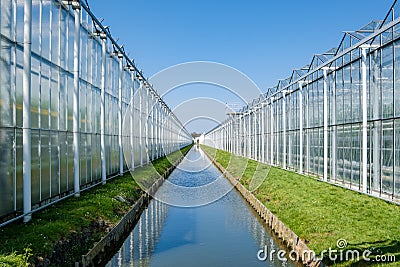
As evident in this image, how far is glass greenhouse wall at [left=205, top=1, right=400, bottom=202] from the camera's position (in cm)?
1664

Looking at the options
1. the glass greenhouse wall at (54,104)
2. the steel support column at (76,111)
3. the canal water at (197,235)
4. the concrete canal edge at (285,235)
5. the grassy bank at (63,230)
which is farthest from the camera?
the steel support column at (76,111)

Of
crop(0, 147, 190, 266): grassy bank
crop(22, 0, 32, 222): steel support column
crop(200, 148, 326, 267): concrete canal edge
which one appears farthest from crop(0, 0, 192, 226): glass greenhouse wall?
crop(200, 148, 326, 267): concrete canal edge

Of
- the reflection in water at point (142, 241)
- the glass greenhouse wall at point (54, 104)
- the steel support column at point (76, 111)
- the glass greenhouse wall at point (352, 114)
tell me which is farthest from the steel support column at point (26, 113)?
the glass greenhouse wall at point (352, 114)

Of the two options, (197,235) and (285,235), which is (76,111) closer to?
(197,235)

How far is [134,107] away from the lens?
35.7 meters

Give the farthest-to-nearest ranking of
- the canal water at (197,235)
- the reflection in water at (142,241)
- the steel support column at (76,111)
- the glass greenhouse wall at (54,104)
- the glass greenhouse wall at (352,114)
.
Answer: the steel support column at (76,111) → the glass greenhouse wall at (352,114) → the canal water at (197,235) → the reflection in water at (142,241) → the glass greenhouse wall at (54,104)

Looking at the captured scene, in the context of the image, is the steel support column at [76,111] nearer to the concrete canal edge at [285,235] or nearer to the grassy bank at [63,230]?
the grassy bank at [63,230]

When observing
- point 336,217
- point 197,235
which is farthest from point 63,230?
point 336,217

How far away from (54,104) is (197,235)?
24.7 ft

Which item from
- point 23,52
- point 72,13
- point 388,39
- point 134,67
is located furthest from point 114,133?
point 388,39

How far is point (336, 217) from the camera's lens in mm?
13711

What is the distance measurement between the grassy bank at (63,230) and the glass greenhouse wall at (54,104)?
689mm

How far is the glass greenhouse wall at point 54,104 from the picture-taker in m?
12.0

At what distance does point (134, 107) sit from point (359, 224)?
2585 cm
